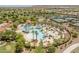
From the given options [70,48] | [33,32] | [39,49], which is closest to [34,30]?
[33,32]

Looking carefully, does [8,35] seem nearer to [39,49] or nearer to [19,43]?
[19,43]

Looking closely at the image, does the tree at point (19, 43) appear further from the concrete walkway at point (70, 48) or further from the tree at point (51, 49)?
the concrete walkway at point (70, 48)

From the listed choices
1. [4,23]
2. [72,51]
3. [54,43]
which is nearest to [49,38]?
[54,43]

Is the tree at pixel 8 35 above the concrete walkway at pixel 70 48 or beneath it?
above

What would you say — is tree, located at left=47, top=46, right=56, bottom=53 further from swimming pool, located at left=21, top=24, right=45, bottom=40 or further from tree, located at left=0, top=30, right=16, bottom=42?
tree, located at left=0, top=30, right=16, bottom=42

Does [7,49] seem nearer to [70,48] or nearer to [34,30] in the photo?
[34,30]

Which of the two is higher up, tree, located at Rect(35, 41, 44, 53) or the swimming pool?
the swimming pool

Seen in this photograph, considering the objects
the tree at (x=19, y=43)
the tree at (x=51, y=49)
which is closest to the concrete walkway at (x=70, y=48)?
the tree at (x=51, y=49)

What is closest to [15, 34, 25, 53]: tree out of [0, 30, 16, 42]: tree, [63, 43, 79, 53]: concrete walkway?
[0, 30, 16, 42]: tree

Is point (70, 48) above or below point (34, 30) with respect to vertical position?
below

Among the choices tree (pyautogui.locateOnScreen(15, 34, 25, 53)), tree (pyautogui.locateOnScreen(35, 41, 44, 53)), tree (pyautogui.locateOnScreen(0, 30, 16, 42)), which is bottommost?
tree (pyautogui.locateOnScreen(35, 41, 44, 53))

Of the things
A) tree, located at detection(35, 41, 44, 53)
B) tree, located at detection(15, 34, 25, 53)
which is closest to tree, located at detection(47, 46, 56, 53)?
tree, located at detection(35, 41, 44, 53)
